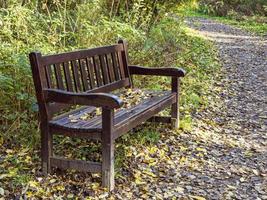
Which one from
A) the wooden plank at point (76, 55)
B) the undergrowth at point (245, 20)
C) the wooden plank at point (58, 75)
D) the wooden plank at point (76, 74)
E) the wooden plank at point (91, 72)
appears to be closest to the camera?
the wooden plank at point (76, 55)

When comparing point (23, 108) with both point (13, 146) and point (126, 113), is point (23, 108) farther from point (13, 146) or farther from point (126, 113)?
point (126, 113)

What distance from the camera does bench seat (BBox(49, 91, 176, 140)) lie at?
402 centimetres

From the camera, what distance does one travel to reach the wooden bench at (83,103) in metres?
3.93

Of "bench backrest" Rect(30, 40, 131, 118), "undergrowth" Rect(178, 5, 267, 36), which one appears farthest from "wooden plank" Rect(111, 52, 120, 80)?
"undergrowth" Rect(178, 5, 267, 36)

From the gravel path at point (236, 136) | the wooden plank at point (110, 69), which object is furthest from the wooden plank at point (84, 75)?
the gravel path at point (236, 136)

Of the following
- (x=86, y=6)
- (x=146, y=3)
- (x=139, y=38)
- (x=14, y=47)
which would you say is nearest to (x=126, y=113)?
(x=14, y=47)

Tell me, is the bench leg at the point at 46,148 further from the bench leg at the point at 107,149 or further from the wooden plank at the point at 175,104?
the wooden plank at the point at 175,104

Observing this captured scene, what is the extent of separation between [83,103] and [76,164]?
1.97 ft

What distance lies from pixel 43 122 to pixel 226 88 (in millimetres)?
5481

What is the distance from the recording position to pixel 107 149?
13.0 ft

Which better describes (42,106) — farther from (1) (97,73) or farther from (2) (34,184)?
(1) (97,73)

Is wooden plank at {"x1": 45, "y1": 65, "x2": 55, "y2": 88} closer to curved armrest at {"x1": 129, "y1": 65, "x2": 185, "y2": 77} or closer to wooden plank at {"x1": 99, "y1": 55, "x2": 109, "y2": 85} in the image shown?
wooden plank at {"x1": 99, "y1": 55, "x2": 109, "y2": 85}

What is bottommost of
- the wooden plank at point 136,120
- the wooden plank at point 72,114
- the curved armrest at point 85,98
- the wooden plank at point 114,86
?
the wooden plank at point 136,120

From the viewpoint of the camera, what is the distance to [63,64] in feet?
14.8
